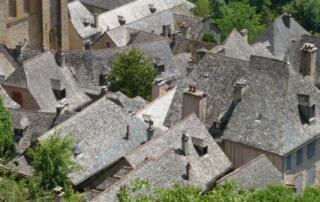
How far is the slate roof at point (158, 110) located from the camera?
6975 centimetres

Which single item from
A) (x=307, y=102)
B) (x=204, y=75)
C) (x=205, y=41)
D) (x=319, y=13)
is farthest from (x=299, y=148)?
(x=319, y=13)

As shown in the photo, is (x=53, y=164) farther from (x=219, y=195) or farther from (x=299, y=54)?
(x=299, y=54)

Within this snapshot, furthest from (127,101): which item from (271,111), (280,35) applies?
(280,35)

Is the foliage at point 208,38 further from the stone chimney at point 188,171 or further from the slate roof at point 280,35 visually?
the stone chimney at point 188,171

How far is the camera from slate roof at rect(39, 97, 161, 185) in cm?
6194

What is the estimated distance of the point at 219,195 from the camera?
44.1 meters

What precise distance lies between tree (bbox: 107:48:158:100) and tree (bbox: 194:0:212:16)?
41.5 meters

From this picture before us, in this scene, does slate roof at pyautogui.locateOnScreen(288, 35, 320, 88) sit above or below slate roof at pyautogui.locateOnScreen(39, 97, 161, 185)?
above

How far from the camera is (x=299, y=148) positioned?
63.7m

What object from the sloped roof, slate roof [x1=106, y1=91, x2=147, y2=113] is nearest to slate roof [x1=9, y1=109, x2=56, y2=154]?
slate roof [x1=106, y1=91, x2=147, y2=113]

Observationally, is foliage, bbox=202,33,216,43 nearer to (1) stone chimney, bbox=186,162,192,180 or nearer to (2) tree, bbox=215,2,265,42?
(2) tree, bbox=215,2,265,42

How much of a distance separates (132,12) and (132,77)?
30.5 meters

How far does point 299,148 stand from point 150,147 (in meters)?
9.86

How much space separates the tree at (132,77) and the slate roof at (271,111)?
1599 cm
